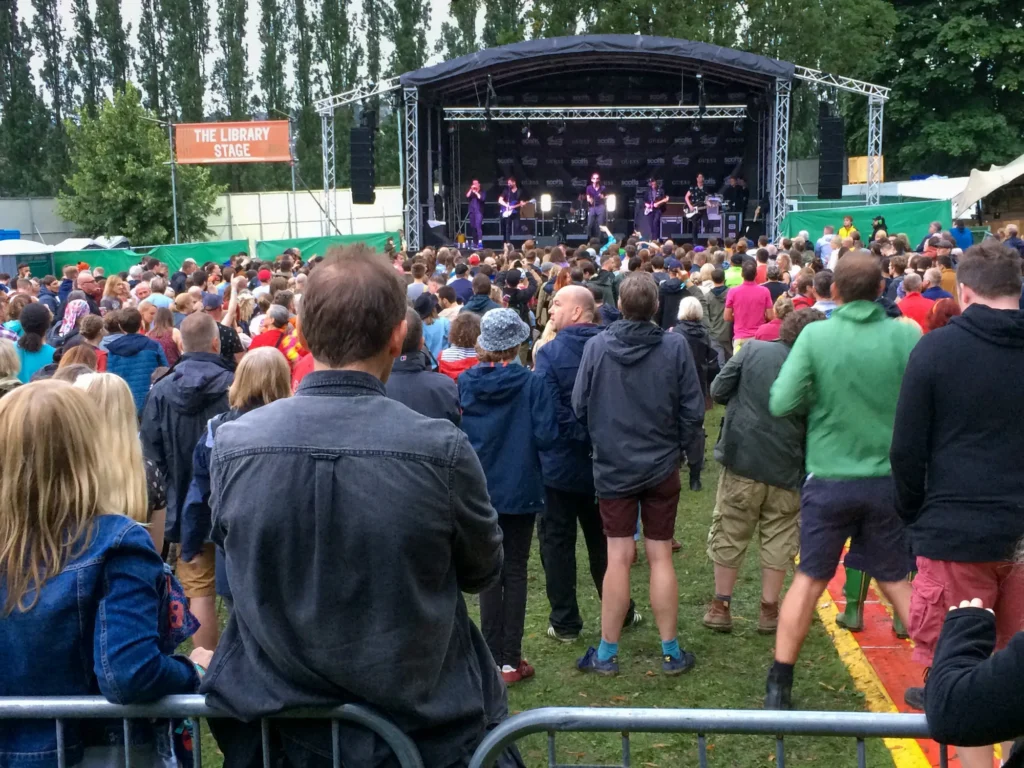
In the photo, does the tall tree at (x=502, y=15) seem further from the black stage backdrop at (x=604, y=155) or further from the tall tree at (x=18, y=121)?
the black stage backdrop at (x=604, y=155)

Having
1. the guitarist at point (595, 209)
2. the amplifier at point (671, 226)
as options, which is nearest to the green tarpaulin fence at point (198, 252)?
the guitarist at point (595, 209)

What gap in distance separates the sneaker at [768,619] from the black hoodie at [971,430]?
2.13 metres

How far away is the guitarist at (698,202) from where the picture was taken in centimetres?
2339

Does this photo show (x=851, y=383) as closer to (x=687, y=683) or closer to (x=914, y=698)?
(x=914, y=698)

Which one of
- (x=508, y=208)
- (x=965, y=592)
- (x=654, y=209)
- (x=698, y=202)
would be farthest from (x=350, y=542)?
(x=654, y=209)

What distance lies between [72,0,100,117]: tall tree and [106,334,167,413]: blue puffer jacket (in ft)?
171

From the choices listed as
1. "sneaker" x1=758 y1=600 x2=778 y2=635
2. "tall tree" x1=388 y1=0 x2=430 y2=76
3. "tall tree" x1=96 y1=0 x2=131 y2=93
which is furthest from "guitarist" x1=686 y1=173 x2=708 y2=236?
"tall tree" x1=96 y1=0 x2=131 y2=93

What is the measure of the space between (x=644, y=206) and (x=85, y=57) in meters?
40.9

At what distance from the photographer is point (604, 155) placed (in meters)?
25.8

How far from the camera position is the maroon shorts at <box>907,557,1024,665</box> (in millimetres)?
3271

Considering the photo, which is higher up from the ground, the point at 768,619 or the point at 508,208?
the point at 508,208

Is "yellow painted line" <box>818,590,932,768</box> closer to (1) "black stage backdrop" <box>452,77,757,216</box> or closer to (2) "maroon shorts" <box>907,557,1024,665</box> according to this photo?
(2) "maroon shorts" <box>907,557,1024,665</box>

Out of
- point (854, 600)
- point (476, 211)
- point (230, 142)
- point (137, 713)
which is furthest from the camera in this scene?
point (230, 142)

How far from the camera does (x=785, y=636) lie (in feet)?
14.1
